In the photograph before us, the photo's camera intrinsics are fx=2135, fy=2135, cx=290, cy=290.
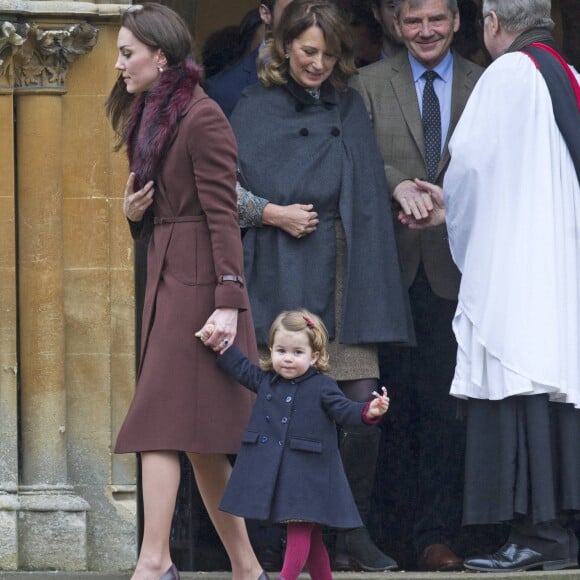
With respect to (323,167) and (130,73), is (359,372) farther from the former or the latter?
(130,73)

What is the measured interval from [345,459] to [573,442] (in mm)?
857

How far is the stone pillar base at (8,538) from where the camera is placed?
7973mm

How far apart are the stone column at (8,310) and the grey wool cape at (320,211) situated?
87cm

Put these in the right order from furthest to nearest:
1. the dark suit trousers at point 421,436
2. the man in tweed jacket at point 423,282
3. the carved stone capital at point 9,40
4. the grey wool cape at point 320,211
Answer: the dark suit trousers at point 421,436 → the man in tweed jacket at point 423,282 → the grey wool cape at point 320,211 → the carved stone capital at point 9,40

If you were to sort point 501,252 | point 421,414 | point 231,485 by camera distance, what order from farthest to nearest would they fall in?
point 421,414, point 501,252, point 231,485

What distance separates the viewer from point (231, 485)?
23.5 feet

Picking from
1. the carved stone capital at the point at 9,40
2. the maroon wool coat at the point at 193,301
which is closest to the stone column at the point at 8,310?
the carved stone capital at the point at 9,40

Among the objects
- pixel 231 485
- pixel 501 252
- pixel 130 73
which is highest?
pixel 130 73

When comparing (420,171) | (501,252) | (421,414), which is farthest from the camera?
(421,414)

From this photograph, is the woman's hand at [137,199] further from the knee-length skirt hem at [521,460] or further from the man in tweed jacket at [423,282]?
the knee-length skirt hem at [521,460]

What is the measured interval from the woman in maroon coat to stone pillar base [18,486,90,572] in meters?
0.89

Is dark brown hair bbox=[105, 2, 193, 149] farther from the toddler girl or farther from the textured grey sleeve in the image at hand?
the toddler girl

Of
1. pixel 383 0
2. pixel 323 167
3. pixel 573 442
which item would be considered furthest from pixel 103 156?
pixel 573 442

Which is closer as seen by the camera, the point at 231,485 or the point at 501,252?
the point at 231,485
